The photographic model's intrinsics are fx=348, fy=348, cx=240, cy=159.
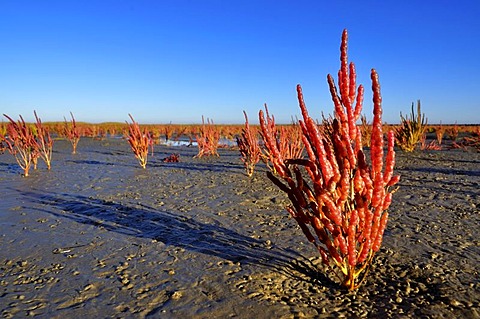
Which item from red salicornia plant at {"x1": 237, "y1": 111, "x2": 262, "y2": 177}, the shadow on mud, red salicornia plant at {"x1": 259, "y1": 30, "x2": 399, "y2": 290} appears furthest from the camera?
red salicornia plant at {"x1": 237, "y1": 111, "x2": 262, "y2": 177}

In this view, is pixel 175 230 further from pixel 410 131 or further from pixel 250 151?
pixel 410 131

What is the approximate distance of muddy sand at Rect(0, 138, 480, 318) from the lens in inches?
77.3

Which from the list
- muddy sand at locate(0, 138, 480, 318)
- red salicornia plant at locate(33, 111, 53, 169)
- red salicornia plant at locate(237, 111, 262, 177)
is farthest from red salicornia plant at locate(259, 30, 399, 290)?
red salicornia plant at locate(33, 111, 53, 169)

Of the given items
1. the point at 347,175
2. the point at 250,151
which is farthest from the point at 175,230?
the point at 250,151

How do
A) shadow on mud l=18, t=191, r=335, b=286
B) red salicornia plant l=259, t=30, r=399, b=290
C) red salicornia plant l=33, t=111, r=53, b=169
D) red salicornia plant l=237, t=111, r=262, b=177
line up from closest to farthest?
red salicornia plant l=259, t=30, r=399, b=290 < shadow on mud l=18, t=191, r=335, b=286 < red salicornia plant l=237, t=111, r=262, b=177 < red salicornia plant l=33, t=111, r=53, b=169

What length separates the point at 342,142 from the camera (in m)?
1.87

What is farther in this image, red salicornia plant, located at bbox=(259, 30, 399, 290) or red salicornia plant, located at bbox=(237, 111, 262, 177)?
red salicornia plant, located at bbox=(237, 111, 262, 177)

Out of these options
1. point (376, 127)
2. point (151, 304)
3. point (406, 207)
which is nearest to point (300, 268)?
point (151, 304)

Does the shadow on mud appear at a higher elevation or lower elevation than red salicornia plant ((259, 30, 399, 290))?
lower

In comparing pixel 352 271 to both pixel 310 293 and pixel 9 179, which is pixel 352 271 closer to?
pixel 310 293

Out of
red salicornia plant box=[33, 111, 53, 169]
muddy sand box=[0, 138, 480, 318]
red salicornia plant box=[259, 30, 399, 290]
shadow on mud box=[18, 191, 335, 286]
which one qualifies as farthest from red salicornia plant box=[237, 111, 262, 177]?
red salicornia plant box=[259, 30, 399, 290]

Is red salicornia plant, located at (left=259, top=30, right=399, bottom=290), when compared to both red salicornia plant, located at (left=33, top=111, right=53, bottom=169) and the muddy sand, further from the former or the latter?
red salicornia plant, located at (left=33, top=111, right=53, bottom=169)

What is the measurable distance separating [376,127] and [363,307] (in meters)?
1.00

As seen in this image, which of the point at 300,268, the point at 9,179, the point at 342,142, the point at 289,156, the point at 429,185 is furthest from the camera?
the point at 289,156
